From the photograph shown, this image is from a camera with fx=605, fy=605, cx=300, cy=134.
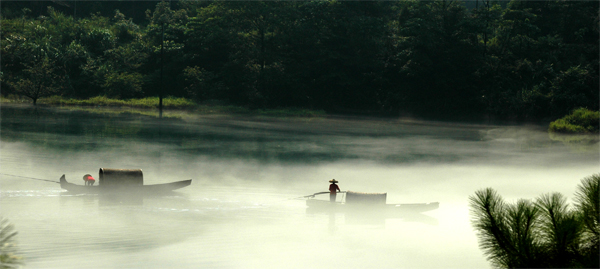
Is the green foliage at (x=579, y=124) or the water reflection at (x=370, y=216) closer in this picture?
the water reflection at (x=370, y=216)

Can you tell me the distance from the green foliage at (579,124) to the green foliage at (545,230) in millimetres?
41496

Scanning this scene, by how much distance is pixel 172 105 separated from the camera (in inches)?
2341

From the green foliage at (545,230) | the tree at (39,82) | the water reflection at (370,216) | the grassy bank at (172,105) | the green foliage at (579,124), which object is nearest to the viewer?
the green foliage at (545,230)

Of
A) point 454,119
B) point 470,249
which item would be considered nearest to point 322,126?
point 454,119

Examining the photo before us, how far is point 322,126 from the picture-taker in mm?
44438

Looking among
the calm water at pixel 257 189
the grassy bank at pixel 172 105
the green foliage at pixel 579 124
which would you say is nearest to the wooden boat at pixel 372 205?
the calm water at pixel 257 189

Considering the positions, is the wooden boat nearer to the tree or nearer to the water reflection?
the water reflection

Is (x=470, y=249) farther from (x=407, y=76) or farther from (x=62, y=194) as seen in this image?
(x=407, y=76)

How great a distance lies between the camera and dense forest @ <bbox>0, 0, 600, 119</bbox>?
196 feet

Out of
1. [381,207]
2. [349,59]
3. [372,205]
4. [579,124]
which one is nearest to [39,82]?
[349,59]

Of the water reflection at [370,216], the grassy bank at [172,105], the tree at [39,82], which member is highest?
the tree at [39,82]

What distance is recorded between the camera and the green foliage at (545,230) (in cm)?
479

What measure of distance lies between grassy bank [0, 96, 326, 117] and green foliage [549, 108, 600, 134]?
72.9 ft

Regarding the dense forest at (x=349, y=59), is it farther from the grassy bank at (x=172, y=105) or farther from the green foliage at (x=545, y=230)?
the green foliage at (x=545, y=230)
